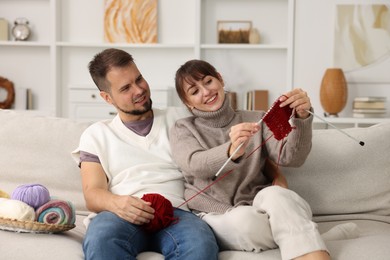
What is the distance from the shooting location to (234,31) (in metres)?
4.88

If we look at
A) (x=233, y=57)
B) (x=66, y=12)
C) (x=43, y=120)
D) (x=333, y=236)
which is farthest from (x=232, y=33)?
(x=333, y=236)

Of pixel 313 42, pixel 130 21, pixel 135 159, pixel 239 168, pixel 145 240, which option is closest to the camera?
pixel 145 240

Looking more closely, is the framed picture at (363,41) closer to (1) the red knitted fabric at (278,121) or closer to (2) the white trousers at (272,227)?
(1) the red knitted fabric at (278,121)

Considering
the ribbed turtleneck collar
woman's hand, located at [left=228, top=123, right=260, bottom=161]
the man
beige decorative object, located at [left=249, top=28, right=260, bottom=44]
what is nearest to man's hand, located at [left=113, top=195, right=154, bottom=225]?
the man

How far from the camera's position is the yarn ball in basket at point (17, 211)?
181 cm

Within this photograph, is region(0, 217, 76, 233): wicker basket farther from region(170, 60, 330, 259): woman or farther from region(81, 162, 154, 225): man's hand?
region(170, 60, 330, 259): woman

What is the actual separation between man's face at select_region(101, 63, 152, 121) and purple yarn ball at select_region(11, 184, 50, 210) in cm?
50

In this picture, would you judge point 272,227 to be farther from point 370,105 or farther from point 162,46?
point 162,46

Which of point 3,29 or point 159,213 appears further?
point 3,29

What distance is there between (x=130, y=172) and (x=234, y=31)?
2.91m

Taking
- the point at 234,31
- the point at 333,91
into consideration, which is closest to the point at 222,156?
the point at 333,91

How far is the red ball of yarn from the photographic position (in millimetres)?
1888

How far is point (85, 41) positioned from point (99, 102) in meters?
0.67

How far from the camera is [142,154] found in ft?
7.22
